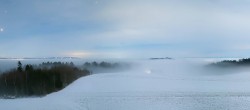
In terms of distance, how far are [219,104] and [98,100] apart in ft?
39.3

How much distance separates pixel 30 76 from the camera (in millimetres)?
65188

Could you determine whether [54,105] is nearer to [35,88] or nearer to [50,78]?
[35,88]

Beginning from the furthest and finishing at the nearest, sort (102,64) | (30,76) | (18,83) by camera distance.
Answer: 1. (102,64)
2. (30,76)
3. (18,83)

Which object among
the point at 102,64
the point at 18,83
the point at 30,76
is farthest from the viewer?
the point at 102,64

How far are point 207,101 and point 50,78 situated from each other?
34.6 m

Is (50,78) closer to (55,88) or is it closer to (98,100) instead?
(55,88)

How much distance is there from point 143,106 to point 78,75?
4990cm

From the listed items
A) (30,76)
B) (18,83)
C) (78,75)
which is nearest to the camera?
(18,83)

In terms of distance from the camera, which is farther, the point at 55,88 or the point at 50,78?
the point at 50,78

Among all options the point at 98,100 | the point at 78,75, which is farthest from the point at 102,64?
the point at 98,100

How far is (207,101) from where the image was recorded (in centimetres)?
3631

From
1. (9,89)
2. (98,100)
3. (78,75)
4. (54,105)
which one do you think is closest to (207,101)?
(98,100)

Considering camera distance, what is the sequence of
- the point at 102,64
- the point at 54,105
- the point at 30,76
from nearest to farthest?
the point at 54,105 → the point at 30,76 → the point at 102,64

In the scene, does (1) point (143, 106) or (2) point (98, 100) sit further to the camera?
(2) point (98, 100)
